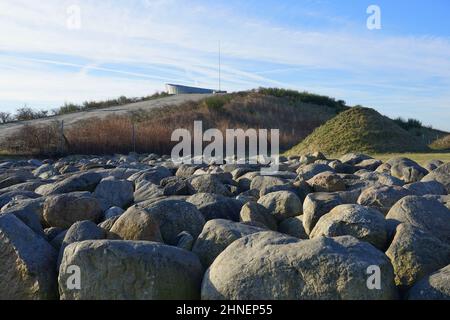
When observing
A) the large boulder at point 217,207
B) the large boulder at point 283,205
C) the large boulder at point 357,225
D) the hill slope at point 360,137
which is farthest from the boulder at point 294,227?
the hill slope at point 360,137

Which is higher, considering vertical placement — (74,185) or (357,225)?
(357,225)

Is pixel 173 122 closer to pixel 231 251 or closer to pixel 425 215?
pixel 425 215

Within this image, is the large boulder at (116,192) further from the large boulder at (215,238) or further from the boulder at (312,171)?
the large boulder at (215,238)

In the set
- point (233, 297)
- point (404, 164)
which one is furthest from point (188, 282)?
point (404, 164)

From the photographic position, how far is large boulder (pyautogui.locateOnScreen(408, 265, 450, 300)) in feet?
11.1

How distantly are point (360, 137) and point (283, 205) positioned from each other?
16.1 metres

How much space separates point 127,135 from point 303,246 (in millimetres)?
23069

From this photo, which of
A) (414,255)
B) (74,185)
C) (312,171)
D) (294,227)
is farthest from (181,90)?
(414,255)

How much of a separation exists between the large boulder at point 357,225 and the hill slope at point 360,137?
16180mm

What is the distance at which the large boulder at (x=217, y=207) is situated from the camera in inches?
221

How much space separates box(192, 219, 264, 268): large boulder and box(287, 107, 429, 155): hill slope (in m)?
16.6

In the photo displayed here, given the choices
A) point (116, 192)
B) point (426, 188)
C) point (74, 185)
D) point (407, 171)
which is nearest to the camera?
point (426, 188)

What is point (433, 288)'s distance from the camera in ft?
11.3

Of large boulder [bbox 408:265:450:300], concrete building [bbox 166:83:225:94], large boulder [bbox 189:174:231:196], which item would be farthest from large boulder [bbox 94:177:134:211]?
concrete building [bbox 166:83:225:94]
